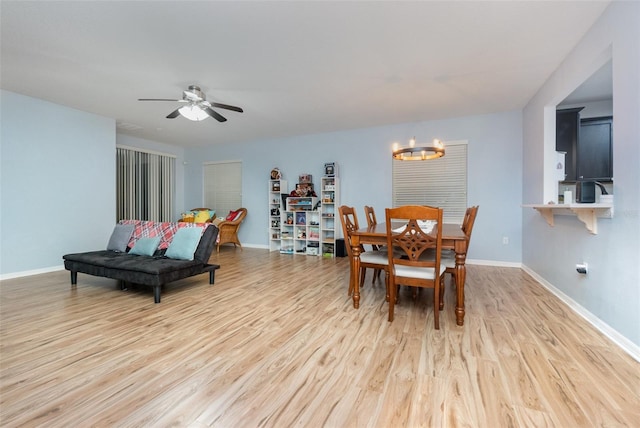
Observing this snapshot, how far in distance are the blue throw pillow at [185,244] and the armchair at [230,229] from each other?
2549 mm

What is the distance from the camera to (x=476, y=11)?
7.08 ft

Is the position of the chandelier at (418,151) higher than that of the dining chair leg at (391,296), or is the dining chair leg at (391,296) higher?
the chandelier at (418,151)

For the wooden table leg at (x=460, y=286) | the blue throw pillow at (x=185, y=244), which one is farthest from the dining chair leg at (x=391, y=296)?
the blue throw pillow at (x=185, y=244)

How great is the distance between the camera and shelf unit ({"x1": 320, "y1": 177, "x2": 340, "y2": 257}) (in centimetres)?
555

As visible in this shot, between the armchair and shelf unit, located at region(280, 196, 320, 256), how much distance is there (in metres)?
1.06

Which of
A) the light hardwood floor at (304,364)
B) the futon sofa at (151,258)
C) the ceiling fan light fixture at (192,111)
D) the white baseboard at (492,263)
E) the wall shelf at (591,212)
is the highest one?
the ceiling fan light fixture at (192,111)

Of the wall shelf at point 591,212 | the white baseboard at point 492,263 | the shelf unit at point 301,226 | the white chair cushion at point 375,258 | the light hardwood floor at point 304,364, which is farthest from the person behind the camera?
the shelf unit at point 301,226

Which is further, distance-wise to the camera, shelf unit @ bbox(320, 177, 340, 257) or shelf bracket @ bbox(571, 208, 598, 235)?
shelf unit @ bbox(320, 177, 340, 257)

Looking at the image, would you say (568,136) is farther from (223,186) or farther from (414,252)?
(223,186)

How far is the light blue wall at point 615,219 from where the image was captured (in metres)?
1.80

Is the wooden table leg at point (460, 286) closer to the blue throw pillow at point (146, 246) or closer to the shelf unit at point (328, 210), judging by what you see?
the shelf unit at point (328, 210)

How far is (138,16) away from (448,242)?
10.2 feet

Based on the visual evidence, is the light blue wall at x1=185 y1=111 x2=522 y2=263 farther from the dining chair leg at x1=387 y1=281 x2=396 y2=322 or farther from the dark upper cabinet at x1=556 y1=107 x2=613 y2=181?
the dining chair leg at x1=387 y1=281 x2=396 y2=322

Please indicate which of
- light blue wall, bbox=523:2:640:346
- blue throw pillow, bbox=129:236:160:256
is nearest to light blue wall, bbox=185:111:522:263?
light blue wall, bbox=523:2:640:346
